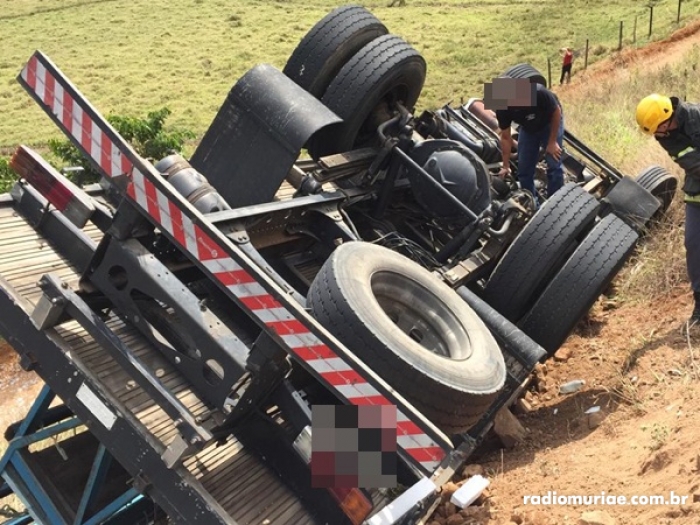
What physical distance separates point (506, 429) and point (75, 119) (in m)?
2.83

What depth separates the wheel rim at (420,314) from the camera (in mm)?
3812

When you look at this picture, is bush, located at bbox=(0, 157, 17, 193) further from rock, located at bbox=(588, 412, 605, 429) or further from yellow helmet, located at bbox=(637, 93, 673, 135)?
rock, located at bbox=(588, 412, 605, 429)

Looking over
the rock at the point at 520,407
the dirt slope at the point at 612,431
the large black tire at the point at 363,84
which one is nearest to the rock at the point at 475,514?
the dirt slope at the point at 612,431

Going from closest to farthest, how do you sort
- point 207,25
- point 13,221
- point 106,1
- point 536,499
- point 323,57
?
point 536,499, point 13,221, point 323,57, point 207,25, point 106,1

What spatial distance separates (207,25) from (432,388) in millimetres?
36134

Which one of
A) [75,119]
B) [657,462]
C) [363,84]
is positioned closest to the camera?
[75,119]

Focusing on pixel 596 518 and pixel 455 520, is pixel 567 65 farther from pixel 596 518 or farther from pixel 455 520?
pixel 596 518

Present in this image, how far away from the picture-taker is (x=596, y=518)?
120 inches

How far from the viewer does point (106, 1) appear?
4238 centimetres

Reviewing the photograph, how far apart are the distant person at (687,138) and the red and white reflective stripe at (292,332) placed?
2.86m

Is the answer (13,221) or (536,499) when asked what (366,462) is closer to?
(536,499)

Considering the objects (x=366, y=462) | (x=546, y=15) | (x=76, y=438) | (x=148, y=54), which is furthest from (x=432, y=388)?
(x=148, y=54)

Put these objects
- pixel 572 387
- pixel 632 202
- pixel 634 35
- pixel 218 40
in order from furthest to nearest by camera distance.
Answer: pixel 218 40, pixel 634 35, pixel 632 202, pixel 572 387

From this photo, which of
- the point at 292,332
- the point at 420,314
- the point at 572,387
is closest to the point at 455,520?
the point at 420,314
